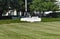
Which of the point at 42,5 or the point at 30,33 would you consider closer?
the point at 30,33

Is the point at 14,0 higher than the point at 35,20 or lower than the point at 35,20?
higher

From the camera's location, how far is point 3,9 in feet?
155

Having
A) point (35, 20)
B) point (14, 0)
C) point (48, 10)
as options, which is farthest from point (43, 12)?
point (35, 20)

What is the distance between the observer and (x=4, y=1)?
4612cm

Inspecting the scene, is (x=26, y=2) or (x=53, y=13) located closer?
(x=26, y=2)

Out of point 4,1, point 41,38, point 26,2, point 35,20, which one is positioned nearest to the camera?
point 41,38

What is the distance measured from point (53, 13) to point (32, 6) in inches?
249

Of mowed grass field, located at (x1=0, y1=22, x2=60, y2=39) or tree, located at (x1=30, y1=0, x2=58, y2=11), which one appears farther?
tree, located at (x1=30, y1=0, x2=58, y2=11)

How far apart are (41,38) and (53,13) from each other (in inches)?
1658

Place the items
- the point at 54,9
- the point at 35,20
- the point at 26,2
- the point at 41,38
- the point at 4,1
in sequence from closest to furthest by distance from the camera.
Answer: the point at 41,38 < the point at 35,20 < the point at 4,1 < the point at 26,2 < the point at 54,9

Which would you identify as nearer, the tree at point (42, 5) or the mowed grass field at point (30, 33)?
the mowed grass field at point (30, 33)

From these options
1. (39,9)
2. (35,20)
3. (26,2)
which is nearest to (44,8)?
(39,9)

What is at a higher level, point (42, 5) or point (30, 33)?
point (42, 5)

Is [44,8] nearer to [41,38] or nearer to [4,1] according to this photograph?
[4,1]
